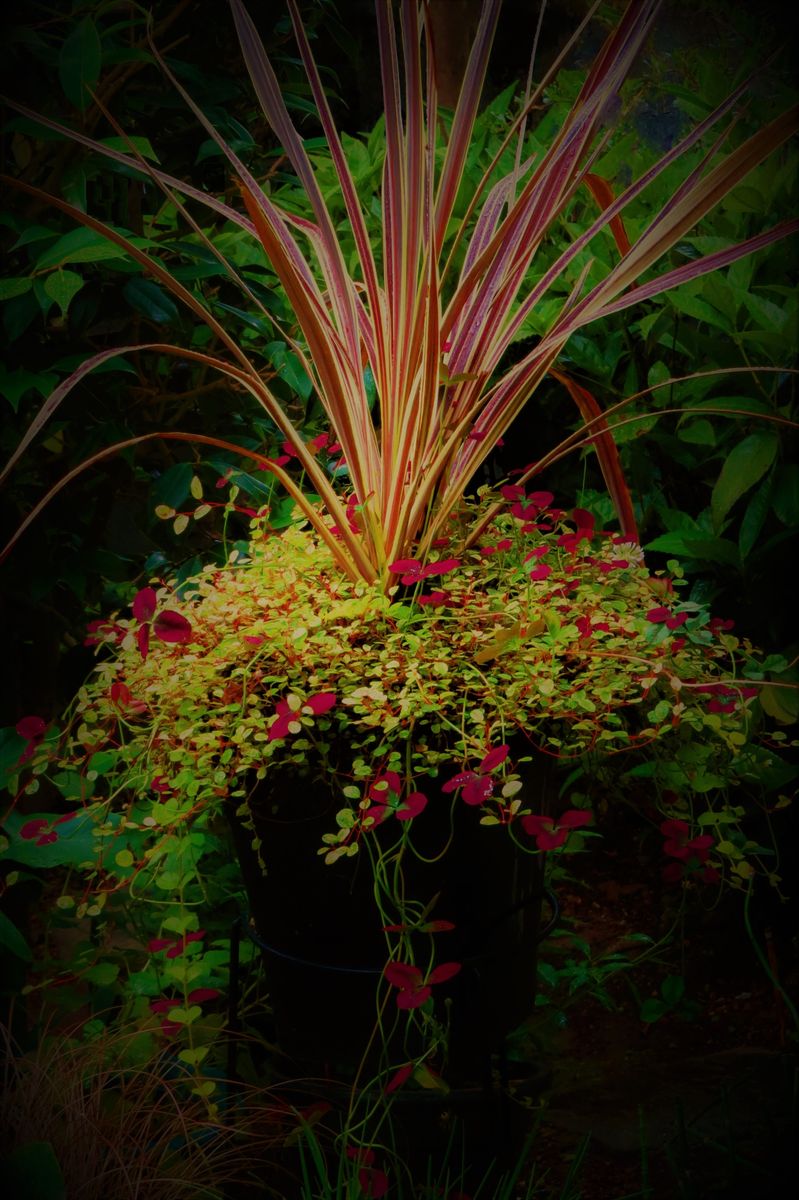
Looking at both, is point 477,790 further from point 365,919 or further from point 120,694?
point 120,694

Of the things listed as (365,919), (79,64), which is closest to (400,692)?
(365,919)

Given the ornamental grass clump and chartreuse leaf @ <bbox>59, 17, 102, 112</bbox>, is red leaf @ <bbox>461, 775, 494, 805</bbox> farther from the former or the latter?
chartreuse leaf @ <bbox>59, 17, 102, 112</bbox>

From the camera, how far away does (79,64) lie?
1.09 m

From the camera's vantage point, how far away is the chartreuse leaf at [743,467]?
4.36ft

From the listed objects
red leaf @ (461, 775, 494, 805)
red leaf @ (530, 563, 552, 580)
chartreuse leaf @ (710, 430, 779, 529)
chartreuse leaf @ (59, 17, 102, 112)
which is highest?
chartreuse leaf @ (59, 17, 102, 112)

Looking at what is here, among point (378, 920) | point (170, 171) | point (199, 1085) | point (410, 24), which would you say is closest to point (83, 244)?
point (410, 24)

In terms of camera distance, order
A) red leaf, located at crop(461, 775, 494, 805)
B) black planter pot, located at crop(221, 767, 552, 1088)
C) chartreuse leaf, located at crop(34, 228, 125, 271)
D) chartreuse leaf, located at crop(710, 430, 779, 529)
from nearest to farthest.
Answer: red leaf, located at crop(461, 775, 494, 805) < black planter pot, located at crop(221, 767, 552, 1088) < chartreuse leaf, located at crop(34, 228, 125, 271) < chartreuse leaf, located at crop(710, 430, 779, 529)

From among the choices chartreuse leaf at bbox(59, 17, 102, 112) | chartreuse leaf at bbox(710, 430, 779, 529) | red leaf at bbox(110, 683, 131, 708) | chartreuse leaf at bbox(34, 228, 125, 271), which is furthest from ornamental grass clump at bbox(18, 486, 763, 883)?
chartreuse leaf at bbox(59, 17, 102, 112)

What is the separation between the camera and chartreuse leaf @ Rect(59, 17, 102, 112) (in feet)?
3.56

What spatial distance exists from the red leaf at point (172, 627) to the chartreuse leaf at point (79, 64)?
0.59 m

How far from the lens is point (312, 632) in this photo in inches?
40.4

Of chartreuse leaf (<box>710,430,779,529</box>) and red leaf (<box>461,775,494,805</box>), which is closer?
red leaf (<box>461,775,494,805</box>)

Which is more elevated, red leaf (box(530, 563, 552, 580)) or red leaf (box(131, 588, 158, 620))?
red leaf (box(131, 588, 158, 620))

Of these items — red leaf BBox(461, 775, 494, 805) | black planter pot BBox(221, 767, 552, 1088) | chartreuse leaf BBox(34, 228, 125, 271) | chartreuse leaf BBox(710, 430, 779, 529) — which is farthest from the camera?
chartreuse leaf BBox(710, 430, 779, 529)
